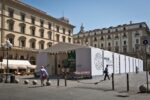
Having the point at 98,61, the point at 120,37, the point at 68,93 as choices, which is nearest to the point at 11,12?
the point at 98,61

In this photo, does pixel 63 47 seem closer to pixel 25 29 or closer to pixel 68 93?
pixel 68 93

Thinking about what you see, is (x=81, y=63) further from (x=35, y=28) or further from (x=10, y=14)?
(x=35, y=28)

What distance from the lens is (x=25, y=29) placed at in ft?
174

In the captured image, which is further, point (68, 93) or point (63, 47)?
point (63, 47)

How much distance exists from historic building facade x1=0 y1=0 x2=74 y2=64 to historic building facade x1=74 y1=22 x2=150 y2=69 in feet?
104

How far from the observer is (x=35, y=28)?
56.2 m

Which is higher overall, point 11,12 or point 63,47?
point 11,12

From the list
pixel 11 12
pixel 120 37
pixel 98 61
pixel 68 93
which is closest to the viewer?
pixel 68 93

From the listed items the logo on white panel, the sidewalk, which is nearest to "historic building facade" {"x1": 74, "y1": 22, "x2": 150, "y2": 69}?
the logo on white panel

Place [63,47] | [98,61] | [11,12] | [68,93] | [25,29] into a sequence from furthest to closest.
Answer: [25,29] → [11,12] → [63,47] → [98,61] → [68,93]

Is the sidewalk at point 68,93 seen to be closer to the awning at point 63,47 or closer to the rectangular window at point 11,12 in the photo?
the awning at point 63,47

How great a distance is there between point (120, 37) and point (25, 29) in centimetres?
4501

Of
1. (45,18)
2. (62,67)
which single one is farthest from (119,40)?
(62,67)

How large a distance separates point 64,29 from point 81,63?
40400mm
